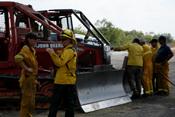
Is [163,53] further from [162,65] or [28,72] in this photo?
[28,72]

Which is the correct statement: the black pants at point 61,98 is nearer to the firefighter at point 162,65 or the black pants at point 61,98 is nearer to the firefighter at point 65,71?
the firefighter at point 65,71

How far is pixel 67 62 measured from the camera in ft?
27.6

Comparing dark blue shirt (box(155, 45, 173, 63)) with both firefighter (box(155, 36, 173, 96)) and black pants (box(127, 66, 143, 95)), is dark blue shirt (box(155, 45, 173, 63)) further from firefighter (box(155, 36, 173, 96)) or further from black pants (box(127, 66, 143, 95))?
black pants (box(127, 66, 143, 95))

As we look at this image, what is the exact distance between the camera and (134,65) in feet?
43.0

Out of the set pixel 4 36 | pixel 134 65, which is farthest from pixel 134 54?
pixel 4 36

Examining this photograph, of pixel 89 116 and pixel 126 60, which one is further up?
pixel 126 60

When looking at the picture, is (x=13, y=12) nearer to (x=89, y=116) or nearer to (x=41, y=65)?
(x=41, y=65)

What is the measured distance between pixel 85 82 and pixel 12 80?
5.52 feet

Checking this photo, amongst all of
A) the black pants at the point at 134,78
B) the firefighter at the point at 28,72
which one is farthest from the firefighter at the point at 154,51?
the firefighter at the point at 28,72

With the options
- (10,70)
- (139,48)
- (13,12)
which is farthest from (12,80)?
(139,48)

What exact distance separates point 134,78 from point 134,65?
1.19 feet

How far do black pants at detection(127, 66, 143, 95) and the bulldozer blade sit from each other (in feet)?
1.30

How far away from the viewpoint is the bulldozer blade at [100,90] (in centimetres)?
1092

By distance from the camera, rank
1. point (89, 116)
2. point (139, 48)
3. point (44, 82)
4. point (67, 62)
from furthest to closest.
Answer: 1. point (139, 48)
2. point (44, 82)
3. point (89, 116)
4. point (67, 62)
